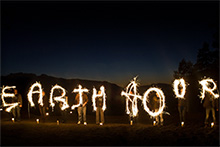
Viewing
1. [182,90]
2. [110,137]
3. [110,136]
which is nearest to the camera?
[110,137]

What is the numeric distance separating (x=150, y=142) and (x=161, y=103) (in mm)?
3719

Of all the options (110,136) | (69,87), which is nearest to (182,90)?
(110,136)

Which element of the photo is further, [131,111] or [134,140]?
[131,111]

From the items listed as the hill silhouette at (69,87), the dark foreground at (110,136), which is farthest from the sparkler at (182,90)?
→ the hill silhouette at (69,87)

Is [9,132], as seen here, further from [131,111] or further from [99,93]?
[131,111]

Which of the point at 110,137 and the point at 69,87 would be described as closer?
the point at 110,137

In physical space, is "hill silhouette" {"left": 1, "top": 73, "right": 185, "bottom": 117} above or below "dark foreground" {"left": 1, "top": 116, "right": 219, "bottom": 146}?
above

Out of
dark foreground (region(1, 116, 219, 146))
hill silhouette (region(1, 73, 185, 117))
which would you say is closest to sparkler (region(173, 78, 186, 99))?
dark foreground (region(1, 116, 219, 146))

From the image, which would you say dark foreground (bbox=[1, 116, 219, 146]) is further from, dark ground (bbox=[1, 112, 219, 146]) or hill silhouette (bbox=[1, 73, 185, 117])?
hill silhouette (bbox=[1, 73, 185, 117])

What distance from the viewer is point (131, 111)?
12086 millimetres

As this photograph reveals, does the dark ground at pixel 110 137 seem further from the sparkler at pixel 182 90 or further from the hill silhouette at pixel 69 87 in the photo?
the hill silhouette at pixel 69 87

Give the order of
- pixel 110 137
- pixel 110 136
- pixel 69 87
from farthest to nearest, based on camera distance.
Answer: pixel 69 87
pixel 110 136
pixel 110 137

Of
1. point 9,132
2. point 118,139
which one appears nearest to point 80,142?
point 118,139

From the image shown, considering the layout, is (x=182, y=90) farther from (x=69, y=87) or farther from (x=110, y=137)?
(x=69, y=87)
